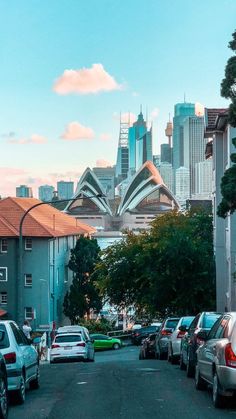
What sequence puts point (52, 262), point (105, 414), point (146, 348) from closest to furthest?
point (105, 414)
point (146, 348)
point (52, 262)

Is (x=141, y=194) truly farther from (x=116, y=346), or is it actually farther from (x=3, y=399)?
(x=3, y=399)

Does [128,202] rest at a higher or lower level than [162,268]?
higher

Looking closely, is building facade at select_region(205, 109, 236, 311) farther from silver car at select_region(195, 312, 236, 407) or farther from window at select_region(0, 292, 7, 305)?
window at select_region(0, 292, 7, 305)

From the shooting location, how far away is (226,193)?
24.6 metres

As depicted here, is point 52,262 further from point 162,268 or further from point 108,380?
point 108,380

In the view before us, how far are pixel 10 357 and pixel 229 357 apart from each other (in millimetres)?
3984

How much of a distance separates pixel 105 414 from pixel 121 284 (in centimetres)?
4579

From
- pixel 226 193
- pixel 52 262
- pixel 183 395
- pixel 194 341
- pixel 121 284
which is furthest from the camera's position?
pixel 52 262

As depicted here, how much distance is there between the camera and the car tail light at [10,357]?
578 inches

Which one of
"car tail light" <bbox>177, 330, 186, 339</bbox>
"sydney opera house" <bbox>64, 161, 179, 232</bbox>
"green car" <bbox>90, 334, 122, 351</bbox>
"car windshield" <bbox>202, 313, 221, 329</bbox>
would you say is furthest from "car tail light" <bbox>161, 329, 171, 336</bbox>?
"sydney opera house" <bbox>64, 161, 179, 232</bbox>

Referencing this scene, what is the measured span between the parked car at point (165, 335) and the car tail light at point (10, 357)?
1529 centimetres

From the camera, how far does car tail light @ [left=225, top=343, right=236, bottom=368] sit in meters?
12.7

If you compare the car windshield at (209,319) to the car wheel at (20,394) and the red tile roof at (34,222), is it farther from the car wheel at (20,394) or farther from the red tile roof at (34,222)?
the red tile roof at (34,222)

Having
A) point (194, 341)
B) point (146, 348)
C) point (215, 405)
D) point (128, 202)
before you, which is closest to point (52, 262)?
point (146, 348)
